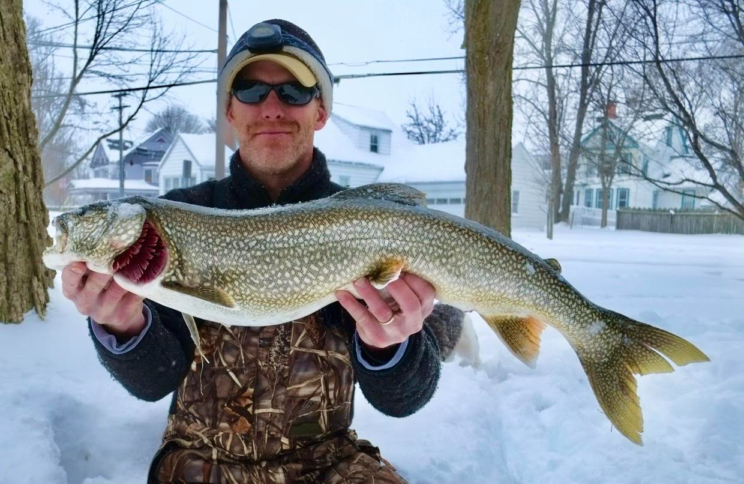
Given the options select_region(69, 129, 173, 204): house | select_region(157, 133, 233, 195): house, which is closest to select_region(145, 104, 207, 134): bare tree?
select_region(69, 129, 173, 204): house

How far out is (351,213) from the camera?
86.4 inches

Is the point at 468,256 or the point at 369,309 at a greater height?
the point at 468,256

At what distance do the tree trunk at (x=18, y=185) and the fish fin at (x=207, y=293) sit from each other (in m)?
2.31

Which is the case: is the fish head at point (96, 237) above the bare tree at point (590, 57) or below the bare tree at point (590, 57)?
below

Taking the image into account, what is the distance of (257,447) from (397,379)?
68 cm

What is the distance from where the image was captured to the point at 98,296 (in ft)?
7.04

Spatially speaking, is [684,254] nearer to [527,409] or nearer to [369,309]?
[527,409]


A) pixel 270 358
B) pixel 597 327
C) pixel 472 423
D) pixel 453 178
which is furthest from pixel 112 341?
pixel 453 178

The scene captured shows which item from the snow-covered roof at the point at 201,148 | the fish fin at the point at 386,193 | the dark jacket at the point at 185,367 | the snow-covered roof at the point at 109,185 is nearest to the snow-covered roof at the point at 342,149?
the snow-covered roof at the point at 201,148

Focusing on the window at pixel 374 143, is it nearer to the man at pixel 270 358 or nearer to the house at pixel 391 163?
the house at pixel 391 163

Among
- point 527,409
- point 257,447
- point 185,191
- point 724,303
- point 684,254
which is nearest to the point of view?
point 257,447

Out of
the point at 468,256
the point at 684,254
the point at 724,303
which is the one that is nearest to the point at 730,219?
the point at 684,254

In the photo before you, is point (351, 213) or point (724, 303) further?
point (724, 303)

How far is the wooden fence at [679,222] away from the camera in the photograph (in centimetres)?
2603
